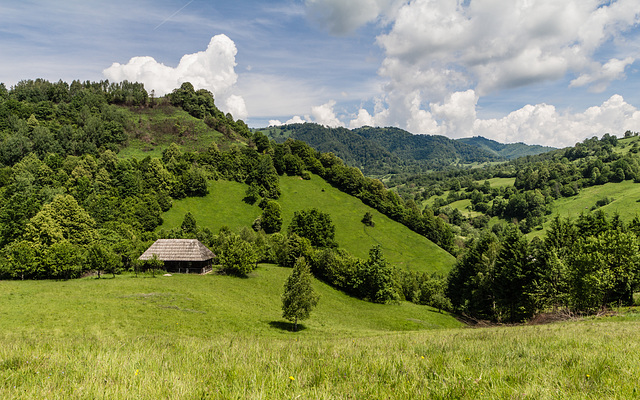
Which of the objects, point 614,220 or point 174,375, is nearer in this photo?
point 174,375

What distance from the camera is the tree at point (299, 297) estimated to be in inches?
1430

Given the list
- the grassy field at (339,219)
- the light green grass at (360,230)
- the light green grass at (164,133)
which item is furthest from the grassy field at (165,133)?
the light green grass at (360,230)

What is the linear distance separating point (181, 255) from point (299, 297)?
120ft

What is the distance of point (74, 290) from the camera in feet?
136

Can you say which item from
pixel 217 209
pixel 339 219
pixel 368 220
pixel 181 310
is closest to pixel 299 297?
pixel 181 310

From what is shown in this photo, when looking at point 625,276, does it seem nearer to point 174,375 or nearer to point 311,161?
point 174,375

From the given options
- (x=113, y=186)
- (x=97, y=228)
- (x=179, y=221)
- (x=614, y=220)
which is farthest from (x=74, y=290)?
(x=614, y=220)

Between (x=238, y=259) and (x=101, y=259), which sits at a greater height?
(x=101, y=259)

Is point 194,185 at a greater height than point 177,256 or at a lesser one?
greater

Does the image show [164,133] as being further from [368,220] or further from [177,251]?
[368,220]

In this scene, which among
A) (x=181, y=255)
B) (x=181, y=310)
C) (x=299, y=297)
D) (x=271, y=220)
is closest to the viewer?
(x=299, y=297)

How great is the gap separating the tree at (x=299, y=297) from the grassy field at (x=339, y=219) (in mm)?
54865

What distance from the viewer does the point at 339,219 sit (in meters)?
107

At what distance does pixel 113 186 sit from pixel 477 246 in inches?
3955
